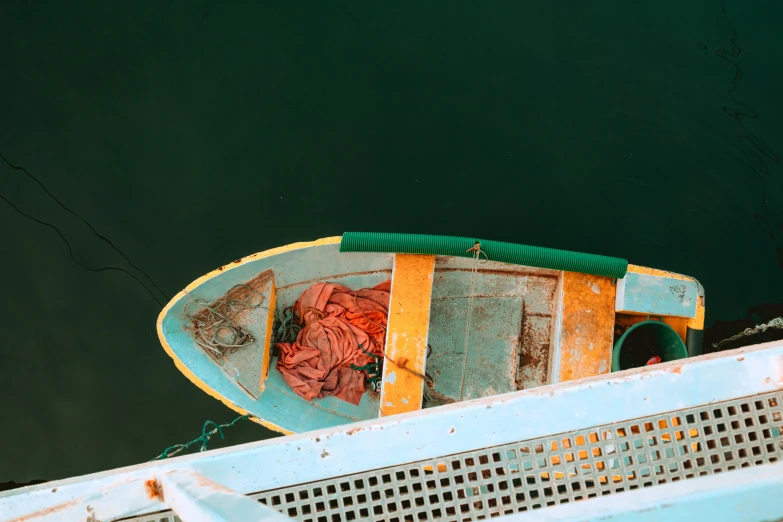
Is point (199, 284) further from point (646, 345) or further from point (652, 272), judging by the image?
point (646, 345)

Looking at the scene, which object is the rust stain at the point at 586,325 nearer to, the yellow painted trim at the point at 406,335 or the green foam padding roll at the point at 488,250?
the green foam padding roll at the point at 488,250

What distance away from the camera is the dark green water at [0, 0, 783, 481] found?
5.21 meters

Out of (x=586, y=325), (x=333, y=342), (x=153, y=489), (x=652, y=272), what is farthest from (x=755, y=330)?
(x=153, y=489)

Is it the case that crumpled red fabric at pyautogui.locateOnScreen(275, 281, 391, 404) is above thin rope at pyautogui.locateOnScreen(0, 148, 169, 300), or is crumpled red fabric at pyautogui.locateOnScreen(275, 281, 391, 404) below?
below

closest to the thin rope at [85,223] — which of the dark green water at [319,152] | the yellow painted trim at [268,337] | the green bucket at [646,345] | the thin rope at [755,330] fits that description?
the dark green water at [319,152]

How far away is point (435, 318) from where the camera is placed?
4.88 meters

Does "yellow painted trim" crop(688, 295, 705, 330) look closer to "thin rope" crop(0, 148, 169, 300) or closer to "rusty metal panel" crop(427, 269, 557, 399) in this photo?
"rusty metal panel" crop(427, 269, 557, 399)

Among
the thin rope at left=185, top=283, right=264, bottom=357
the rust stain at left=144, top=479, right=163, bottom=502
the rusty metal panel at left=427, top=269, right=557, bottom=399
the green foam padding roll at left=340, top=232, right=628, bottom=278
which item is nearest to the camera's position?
the rust stain at left=144, top=479, right=163, bottom=502

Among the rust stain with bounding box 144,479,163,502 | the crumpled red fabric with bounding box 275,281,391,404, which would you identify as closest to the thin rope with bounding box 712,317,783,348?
the crumpled red fabric with bounding box 275,281,391,404

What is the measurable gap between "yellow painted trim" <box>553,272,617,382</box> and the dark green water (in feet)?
3.24

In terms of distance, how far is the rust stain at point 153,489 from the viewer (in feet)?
6.66

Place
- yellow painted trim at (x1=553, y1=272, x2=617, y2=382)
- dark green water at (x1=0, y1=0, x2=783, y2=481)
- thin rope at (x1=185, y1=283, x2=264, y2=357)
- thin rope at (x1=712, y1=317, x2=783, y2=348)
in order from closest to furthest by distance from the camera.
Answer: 1. yellow painted trim at (x1=553, y1=272, x2=617, y2=382)
2. thin rope at (x1=185, y1=283, x2=264, y2=357)
3. thin rope at (x1=712, y1=317, x2=783, y2=348)
4. dark green water at (x1=0, y1=0, x2=783, y2=481)

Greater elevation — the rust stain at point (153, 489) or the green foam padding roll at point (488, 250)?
the green foam padding roll at point (488, 250)

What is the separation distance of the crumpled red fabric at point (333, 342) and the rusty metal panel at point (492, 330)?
53cm
